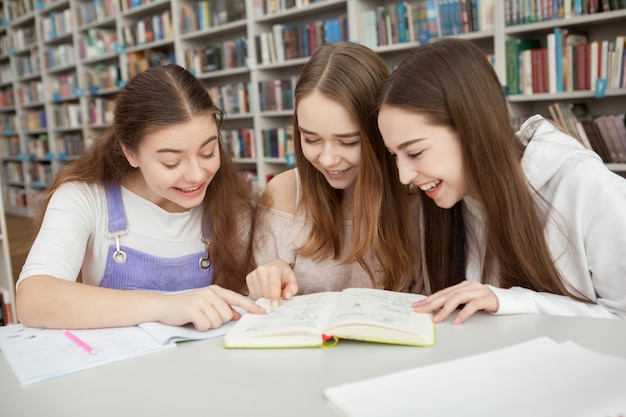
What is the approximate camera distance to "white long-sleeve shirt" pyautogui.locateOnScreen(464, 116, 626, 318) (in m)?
0.98

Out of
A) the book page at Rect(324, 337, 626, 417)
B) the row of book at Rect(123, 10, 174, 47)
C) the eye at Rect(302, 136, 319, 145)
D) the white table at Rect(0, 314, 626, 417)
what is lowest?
the white table at Rect(0, 314, 626, 417)

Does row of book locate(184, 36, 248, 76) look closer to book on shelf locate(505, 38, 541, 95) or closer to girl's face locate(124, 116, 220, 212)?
book on shelf locate(505, 38, 541, 95)

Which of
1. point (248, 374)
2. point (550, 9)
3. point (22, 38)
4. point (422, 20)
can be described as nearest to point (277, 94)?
point (422, 20)

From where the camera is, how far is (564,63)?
274cm

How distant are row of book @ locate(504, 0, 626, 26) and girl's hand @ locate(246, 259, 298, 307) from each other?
88.0 inches

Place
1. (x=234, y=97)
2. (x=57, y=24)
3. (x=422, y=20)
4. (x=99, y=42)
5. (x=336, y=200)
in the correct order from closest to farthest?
(x=336, y=200)
(x=422, y=20)
(x=234, y=97)
(x=99, y=42)
(x=57, y=24)

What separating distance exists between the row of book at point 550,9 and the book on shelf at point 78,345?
96.2 inches

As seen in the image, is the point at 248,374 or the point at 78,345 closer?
the point at 248,374

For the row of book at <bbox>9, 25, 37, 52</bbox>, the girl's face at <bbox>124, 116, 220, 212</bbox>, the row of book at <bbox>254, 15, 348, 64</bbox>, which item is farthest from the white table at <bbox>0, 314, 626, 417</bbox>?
the row of book at <bbox>9, 25, 37, 52</bbox>

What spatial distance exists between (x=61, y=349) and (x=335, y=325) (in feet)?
1.46

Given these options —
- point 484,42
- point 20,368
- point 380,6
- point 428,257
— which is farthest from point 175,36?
point 20,368

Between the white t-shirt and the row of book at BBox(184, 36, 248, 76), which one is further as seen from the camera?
the row of book at BBox(184, 36, 248, 76)

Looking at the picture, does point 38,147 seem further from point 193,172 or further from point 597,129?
point 193,172

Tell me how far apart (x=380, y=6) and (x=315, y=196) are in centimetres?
261
